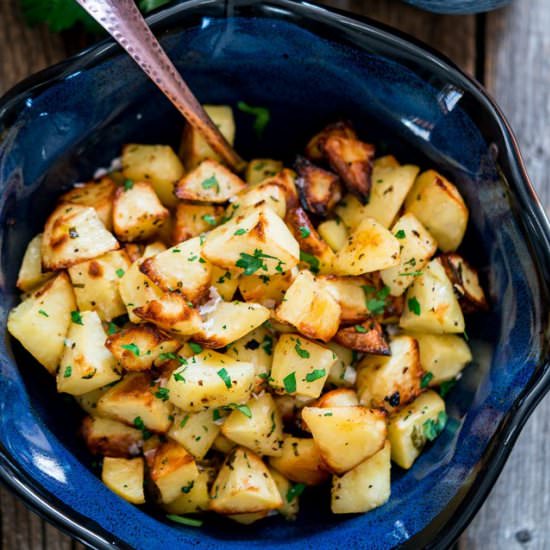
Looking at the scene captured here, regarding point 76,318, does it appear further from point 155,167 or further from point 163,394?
point 155,167

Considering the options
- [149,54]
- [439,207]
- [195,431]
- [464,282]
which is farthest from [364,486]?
[149,54]

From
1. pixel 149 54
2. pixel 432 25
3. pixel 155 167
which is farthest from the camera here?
pixel 432 25

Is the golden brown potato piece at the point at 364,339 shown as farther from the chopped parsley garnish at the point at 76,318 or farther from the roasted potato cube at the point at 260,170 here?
the chopped parsley garnish at the point at 76,318

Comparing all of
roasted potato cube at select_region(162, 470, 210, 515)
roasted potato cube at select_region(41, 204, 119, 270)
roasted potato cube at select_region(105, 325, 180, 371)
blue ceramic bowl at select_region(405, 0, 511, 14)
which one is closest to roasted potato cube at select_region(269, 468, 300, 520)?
roasted potato cube at select_region(162, 470, 210, 515)

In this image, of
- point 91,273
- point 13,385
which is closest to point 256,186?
point 91,273

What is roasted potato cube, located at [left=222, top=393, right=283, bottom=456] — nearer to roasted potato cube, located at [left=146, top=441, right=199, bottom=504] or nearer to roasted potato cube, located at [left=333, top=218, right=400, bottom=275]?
roasted potato cube, located at [left=146, top=441, right=199, bottom=504]

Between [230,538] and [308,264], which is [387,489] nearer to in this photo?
[230,538]
